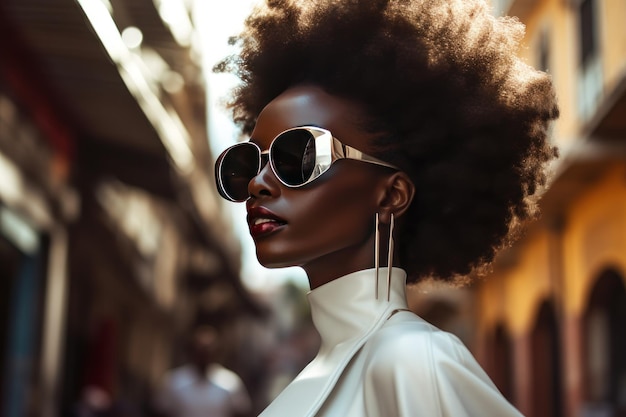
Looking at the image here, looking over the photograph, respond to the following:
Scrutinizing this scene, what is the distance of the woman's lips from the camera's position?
2.13 m

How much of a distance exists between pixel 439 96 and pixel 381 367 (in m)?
0.63

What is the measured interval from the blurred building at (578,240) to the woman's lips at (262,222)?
695cm

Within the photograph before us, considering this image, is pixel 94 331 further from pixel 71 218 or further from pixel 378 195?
pixel 378 195

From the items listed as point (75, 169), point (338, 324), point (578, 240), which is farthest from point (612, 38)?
point (338, 324)

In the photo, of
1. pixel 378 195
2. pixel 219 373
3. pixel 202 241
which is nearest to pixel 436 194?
pixel 378 195

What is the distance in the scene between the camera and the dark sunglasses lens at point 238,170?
2270mm

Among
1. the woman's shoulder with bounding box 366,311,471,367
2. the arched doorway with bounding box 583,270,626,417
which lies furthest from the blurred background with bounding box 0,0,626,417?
the woman's shoulder with bounding box 366,311,471,367

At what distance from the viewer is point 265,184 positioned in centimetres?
214

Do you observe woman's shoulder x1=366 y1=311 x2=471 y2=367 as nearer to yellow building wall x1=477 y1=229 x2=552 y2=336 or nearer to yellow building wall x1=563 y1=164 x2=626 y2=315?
yellow building wall x1=563 y1=164 x2=626 y2=315

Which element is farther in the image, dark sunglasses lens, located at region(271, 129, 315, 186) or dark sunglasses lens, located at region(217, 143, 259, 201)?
dark sunglasses lens, located at region(217, 143, 259, 201)

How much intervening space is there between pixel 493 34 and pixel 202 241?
16.7 m

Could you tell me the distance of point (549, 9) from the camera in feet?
51.9

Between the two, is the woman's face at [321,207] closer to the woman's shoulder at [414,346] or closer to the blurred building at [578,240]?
the woman's shoulder at [414,346]

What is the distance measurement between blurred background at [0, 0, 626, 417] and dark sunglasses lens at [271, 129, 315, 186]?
2.32 feet
